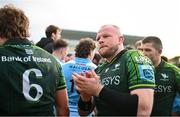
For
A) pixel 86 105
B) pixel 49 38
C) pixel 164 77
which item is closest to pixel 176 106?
pixel 164 77

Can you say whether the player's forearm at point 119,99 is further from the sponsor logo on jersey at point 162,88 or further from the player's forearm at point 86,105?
the sponsor logo on jersey at point 162,88

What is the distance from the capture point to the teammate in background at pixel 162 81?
5.21 m

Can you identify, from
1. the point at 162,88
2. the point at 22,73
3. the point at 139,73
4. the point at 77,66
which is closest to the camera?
the point at 22,73

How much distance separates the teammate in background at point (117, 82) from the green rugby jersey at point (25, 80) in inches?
12.0

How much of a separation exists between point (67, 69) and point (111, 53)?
2011 millimetres

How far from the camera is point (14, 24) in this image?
3.53 m

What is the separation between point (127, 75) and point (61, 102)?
77cm

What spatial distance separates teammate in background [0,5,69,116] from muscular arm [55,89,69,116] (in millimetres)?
24

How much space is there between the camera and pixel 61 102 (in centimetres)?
379

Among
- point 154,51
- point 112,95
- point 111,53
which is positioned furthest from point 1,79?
point 154,51

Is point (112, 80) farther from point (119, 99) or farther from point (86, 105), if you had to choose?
point (86, 105)

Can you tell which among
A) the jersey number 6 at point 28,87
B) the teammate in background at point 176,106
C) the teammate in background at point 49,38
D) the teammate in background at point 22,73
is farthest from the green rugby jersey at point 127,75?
the teammate in background at point 49,38

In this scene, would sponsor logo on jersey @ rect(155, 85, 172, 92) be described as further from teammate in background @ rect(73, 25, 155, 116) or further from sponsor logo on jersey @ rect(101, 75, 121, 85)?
sponsor logo on jersey @ rect(101, 75, 121, 85)

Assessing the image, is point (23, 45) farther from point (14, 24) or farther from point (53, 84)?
point (53, 84)
